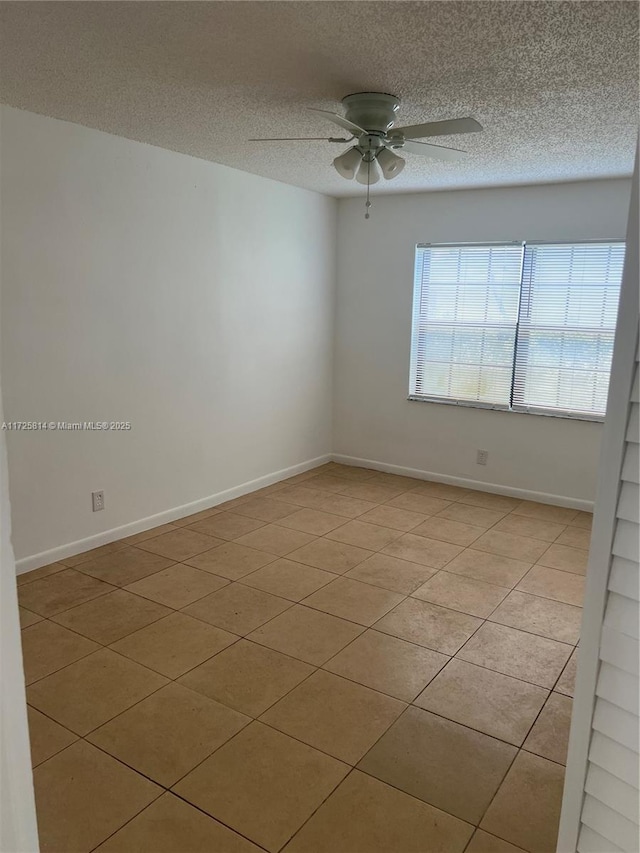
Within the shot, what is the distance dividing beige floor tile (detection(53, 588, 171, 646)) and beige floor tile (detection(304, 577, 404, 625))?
0.77 meters

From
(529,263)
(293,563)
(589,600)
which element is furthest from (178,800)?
(529,263)

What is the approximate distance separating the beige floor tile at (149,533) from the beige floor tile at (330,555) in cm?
90

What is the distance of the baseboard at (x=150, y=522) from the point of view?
134 inches

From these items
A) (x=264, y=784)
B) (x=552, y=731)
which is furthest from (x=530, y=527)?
(x=264, y=784)

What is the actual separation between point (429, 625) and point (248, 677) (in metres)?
0.93

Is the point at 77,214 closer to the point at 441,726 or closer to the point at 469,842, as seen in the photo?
the point at 441,726

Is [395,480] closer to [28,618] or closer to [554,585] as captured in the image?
[554,585]

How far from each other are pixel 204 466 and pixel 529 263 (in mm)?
2842

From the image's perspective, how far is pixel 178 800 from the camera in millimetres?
1871

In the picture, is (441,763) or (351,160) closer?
(441,763)

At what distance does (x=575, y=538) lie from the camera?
410cm

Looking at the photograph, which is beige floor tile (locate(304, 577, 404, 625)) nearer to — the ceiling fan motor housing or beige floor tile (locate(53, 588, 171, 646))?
beige floor tile (locate(53, 588, 171, 646))

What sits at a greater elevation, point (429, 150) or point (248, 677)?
point (429, 150)

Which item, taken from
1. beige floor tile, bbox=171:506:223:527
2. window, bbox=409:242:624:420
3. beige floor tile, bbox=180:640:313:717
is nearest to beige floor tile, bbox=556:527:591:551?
window, bbox=409:242:624:420
